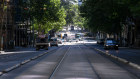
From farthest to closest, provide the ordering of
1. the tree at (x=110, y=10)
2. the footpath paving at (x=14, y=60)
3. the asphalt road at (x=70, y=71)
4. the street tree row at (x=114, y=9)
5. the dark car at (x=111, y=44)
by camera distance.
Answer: the dark car at (x=111, y=44) → the tree at (x=110, y=10) → the street tree row at (x=114, y=9) → the footpath paving at (x=14, y=60) → the asphalt road at (x=70, y=71)

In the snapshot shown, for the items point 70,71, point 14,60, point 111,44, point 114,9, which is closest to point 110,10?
point 114,9

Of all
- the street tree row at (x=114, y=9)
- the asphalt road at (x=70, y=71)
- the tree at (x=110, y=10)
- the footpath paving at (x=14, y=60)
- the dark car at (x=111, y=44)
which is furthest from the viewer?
the dark car at (x=111, y=44)

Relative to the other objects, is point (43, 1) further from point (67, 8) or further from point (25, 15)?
point (67, 8)

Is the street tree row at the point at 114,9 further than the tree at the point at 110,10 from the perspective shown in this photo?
No

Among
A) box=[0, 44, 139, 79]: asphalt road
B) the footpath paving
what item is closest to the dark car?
the footpath paving

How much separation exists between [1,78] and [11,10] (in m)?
56.8

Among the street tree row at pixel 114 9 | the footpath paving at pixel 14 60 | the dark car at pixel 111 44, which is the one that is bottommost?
the footpath paving at pixel 14 60

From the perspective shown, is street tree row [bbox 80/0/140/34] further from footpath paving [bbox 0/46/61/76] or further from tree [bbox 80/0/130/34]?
footpath paving [bbox 0/46/61/76]

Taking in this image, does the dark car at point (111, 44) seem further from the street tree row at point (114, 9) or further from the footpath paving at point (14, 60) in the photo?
the footpath paving at point (14, 60)

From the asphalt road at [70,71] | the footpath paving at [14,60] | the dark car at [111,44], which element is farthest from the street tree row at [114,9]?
the footpath paving at [14,60]

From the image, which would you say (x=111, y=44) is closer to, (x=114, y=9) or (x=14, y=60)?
(x=114, y=9)

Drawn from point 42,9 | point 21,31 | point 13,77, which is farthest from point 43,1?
point 13,77

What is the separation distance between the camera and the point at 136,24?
2795 inches

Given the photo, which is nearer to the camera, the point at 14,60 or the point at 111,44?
the point at 14,60
